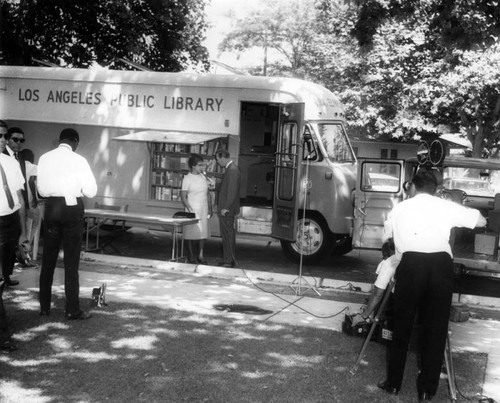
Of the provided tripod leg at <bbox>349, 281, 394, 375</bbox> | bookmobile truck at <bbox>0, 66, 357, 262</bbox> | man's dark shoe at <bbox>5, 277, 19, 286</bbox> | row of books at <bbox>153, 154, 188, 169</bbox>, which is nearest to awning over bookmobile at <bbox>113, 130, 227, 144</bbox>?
bookmobile truck at <bbox>0, 66, 357, 262</bbox>

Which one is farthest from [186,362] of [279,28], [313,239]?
[279,28]

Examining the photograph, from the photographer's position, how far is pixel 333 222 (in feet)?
37.7

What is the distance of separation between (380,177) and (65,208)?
5885mm

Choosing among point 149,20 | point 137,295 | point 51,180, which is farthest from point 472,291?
point 149,20

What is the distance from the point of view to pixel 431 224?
5.20 m

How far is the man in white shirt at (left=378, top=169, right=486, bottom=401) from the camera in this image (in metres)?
5.15

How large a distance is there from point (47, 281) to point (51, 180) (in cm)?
108

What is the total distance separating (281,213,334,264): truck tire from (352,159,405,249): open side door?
2.17ft

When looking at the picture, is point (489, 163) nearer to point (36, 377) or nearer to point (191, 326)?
point (191, 326)

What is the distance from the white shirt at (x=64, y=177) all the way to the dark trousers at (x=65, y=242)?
3.6 inches

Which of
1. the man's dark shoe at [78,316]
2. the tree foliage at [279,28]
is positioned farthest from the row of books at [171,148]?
the tree foliage at [279,28]

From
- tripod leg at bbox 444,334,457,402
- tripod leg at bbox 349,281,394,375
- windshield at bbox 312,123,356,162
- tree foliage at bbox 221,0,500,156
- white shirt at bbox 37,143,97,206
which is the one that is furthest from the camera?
tree foliage at bbox 221,0,500,156

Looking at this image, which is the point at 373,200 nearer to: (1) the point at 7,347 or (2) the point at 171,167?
(2) the point at 171,167

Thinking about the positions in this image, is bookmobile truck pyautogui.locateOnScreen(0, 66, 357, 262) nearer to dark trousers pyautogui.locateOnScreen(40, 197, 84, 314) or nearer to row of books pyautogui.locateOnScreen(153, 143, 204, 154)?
row of books pyautogui.locateOnScreen(153, 143, 204, 154)
